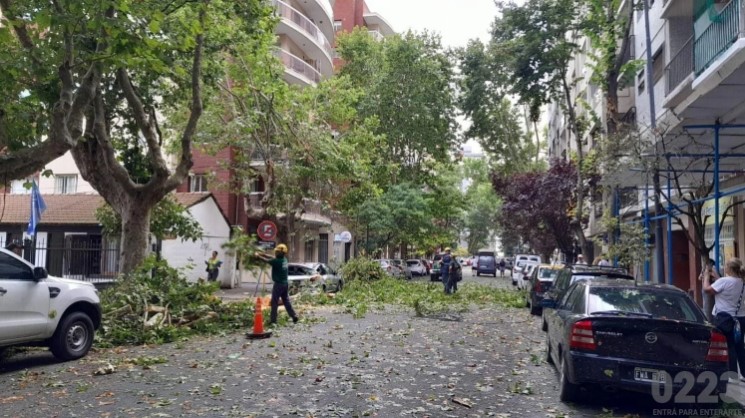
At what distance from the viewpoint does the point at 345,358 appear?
10250 mm

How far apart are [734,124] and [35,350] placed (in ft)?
44.8

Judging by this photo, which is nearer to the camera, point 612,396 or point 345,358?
point 612,396

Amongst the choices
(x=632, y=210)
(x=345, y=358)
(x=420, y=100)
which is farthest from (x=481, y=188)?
(x=345, y=358)

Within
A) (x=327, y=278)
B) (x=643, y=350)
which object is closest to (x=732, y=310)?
(x=643, y=350)

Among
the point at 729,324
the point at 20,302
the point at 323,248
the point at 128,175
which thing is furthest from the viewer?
the point at 323,248

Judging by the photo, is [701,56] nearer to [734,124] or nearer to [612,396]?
[734,124]

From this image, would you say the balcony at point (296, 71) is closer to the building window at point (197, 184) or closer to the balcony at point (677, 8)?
the building window at point (197, 184)

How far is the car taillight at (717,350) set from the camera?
6.68 meters

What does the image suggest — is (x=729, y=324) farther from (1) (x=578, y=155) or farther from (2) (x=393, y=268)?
(2) (x=393, y=268)

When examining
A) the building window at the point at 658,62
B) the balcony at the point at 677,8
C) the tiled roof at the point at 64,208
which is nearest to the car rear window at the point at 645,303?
the balcony at the point at 677,8

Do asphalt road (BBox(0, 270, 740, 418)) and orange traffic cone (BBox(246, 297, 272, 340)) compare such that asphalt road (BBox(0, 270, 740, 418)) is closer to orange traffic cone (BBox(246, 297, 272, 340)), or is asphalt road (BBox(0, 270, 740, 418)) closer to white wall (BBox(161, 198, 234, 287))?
orange traffic cone (BBox(246, 297, 272, 340))

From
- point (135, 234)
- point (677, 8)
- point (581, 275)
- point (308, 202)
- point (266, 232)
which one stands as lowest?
point (581, 275)

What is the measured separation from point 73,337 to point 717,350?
30.2ft

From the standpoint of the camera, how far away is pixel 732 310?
8695 mm
